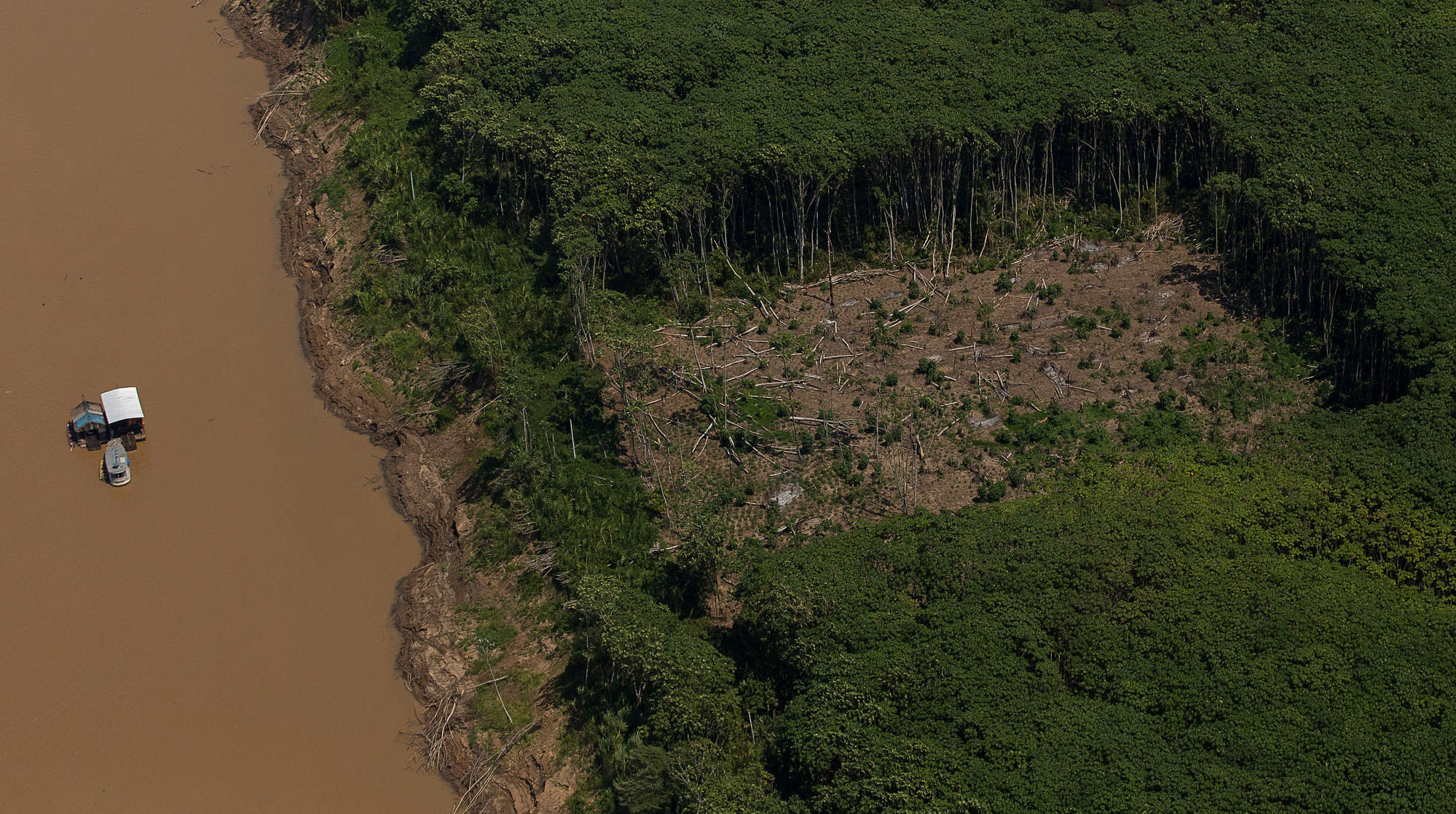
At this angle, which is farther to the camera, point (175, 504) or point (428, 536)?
point (175, 504)

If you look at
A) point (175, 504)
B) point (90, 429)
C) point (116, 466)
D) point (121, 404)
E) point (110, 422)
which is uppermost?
point (121, 404)

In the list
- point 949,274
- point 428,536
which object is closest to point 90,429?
point 428,536

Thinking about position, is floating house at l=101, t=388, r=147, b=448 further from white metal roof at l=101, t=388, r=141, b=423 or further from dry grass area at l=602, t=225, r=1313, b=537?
dry grass area at l=602, t=225, r=1313, b=537

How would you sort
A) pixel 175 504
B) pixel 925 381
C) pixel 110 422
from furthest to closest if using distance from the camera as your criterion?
pixel 110 422, pixel 925 381, pixel 175 504

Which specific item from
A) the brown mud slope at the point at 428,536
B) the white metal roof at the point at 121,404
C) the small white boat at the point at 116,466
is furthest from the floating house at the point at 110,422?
the brown mud slope at the point at 428,536

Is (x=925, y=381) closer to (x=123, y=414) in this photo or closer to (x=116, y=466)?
(x=116, y=466)

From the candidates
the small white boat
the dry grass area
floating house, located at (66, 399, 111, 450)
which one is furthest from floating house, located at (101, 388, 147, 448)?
the dry grass area
